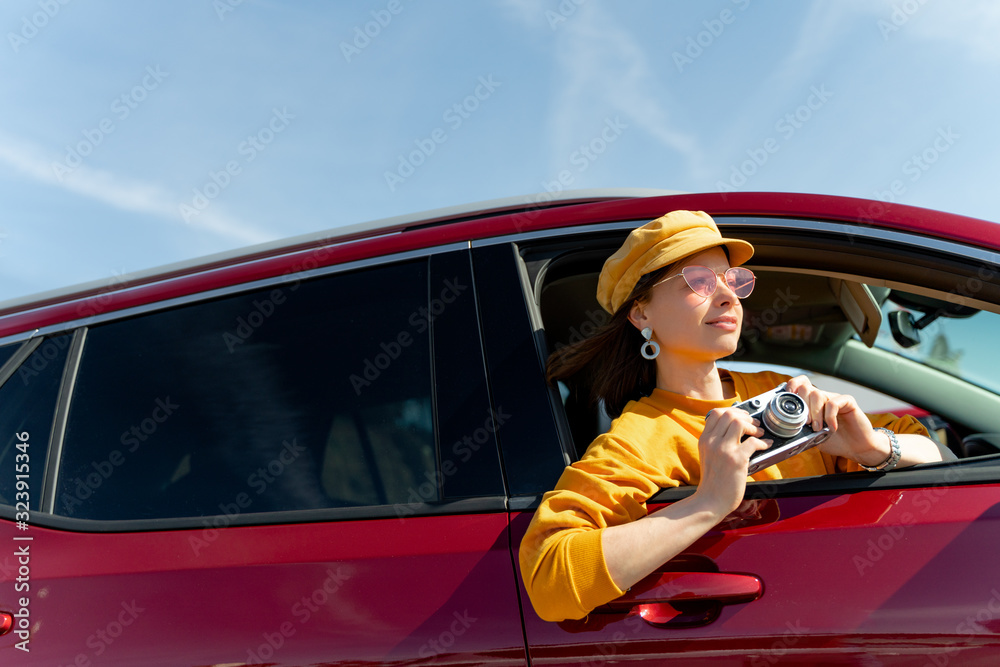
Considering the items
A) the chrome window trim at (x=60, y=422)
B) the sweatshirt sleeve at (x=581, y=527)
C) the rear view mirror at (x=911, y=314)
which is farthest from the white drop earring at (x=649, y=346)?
the chrome window trim at (x=60, y=422)

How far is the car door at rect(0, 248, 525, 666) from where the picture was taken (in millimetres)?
1385

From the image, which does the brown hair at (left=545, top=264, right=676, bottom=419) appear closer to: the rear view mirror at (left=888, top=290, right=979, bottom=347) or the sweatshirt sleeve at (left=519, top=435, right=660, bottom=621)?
the sweatshirt sleeve at (left=519, top=435, right=660, bottom=621)

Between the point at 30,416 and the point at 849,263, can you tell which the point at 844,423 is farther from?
the point at 30,416

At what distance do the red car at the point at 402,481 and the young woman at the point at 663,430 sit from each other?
0.25ft

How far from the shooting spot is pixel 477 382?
1.56 meters

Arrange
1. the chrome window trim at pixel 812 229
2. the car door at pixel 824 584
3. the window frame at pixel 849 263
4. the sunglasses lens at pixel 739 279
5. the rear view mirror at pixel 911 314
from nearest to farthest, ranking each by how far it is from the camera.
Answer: the car door at pixel 824 584, the window frame at pixel 849 263, the chrome window trim at pixel 812 229, the sunglasses lens at pixel 739 279, the rear view mirror at pixel 911 314

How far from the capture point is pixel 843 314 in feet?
8.65

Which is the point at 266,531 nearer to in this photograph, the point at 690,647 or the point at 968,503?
the point at 690,647

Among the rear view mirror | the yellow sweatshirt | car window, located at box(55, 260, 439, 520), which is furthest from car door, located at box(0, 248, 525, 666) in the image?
the rear view mirror

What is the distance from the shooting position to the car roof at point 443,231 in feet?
5.04

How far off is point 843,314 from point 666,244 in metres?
1.37

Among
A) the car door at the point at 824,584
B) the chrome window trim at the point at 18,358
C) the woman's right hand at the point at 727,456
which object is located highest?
the chrome window trim at the point at 18,358

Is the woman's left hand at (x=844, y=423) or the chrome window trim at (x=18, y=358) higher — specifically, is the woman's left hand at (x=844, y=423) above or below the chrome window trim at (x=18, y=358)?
below

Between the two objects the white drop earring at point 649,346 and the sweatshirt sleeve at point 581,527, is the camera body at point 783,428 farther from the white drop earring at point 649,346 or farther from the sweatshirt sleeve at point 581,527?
the white drop earring at point 649,346
